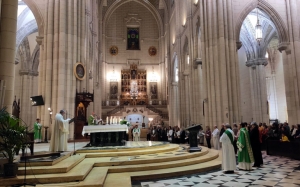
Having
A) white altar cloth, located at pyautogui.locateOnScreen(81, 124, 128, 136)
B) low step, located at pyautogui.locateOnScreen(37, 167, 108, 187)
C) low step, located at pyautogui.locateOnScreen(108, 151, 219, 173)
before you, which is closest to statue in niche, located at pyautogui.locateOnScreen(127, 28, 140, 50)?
white altar cloth, located at pyautogui.locateOnScreen(81, 124, 128, 136)

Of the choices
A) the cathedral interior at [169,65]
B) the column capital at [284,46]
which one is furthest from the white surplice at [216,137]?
the column capital at [284,46]

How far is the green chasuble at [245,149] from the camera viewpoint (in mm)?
7734

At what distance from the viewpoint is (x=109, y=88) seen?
35.3 meters

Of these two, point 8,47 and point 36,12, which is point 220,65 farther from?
point 8,47

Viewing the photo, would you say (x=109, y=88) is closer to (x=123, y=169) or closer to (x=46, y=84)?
(x=46, y=84)

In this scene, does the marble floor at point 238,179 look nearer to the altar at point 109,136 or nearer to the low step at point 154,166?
the low step at point 154,166

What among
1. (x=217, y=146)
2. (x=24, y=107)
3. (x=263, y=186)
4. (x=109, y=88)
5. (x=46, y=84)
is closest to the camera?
(x=263, y=186)

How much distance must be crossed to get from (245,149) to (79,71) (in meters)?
11.1

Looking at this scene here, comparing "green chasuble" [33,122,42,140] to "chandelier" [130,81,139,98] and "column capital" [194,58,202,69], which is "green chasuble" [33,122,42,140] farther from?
"chandelier" [130,81,139,98]

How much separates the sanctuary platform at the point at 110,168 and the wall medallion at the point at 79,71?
295 inches

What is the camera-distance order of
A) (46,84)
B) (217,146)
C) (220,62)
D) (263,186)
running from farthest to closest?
1. (220,62)
2. (46,84)
3. (217,146)
4. (263,186)

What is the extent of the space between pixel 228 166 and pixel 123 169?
120 inches

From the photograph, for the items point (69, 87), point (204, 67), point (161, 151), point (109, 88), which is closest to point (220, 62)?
point (204, 67)

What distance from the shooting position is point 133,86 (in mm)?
35500
